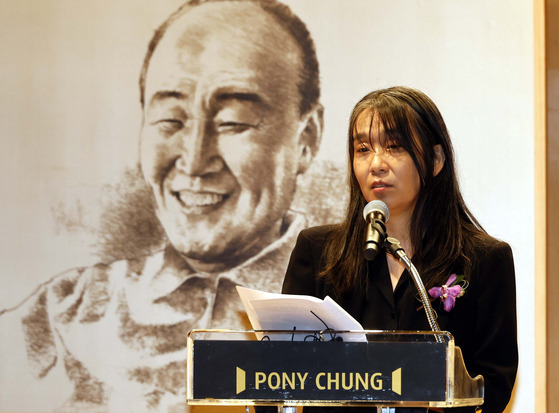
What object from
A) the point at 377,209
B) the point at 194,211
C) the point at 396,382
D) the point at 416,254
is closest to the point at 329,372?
the point at 396,382

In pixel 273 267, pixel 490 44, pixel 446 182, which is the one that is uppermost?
pixel 490 44

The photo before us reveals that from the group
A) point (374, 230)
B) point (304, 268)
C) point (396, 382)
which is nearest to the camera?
point (396, 382)

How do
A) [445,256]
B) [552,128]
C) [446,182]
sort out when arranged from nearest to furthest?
[445,256], [446,182], [552,128]

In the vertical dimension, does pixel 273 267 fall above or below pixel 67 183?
below

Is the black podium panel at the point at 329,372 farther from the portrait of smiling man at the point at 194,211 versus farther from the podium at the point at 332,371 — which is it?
the portrait of smiling man at the point at 194,211

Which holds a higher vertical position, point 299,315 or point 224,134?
point 224,134

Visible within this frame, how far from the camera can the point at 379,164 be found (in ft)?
6.83

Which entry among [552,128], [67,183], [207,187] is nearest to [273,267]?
[207,187]

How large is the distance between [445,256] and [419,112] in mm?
431

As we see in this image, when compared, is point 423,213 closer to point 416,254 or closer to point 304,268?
point 416,254

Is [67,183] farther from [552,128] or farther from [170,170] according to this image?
[552,128]

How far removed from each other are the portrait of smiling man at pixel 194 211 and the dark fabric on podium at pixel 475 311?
39.3 inches

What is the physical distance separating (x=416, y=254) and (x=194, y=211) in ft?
4.10

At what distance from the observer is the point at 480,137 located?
3.05m
